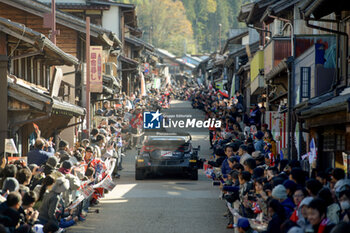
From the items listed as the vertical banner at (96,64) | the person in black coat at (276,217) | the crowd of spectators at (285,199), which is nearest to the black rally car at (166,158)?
the crowd of spectators at (285,199)

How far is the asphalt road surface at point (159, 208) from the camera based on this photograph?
13.7 m

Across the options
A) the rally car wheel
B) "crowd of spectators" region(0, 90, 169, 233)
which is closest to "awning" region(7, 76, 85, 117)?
"crowd of spectators" region(0, 90, 169, 233)

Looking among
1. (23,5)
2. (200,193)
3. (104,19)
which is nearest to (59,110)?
(200,193)

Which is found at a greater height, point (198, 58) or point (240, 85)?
point (198, 58)

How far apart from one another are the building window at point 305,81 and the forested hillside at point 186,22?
12163 cm

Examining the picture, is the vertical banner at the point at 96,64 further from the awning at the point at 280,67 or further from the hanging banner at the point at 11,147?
the hanging banner at the point at 11,147

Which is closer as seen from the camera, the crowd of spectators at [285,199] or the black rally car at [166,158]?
the crowd of spectators at [285,199]

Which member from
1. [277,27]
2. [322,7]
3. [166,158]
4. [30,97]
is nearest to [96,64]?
[277,27]

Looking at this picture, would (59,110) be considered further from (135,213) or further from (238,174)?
(238,174)

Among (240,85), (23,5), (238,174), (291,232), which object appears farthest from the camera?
(240,85)

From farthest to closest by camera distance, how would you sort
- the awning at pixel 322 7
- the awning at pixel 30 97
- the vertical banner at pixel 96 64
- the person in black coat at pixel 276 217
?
the vertical banner at pixel 96 64 < the awning at pixel 30 97 < the awning at pixel 322 7 < the person in black coat at pixel 276 217

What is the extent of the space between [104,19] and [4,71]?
28491 mm

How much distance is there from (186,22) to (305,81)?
149 meters

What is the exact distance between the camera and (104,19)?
45.4m
